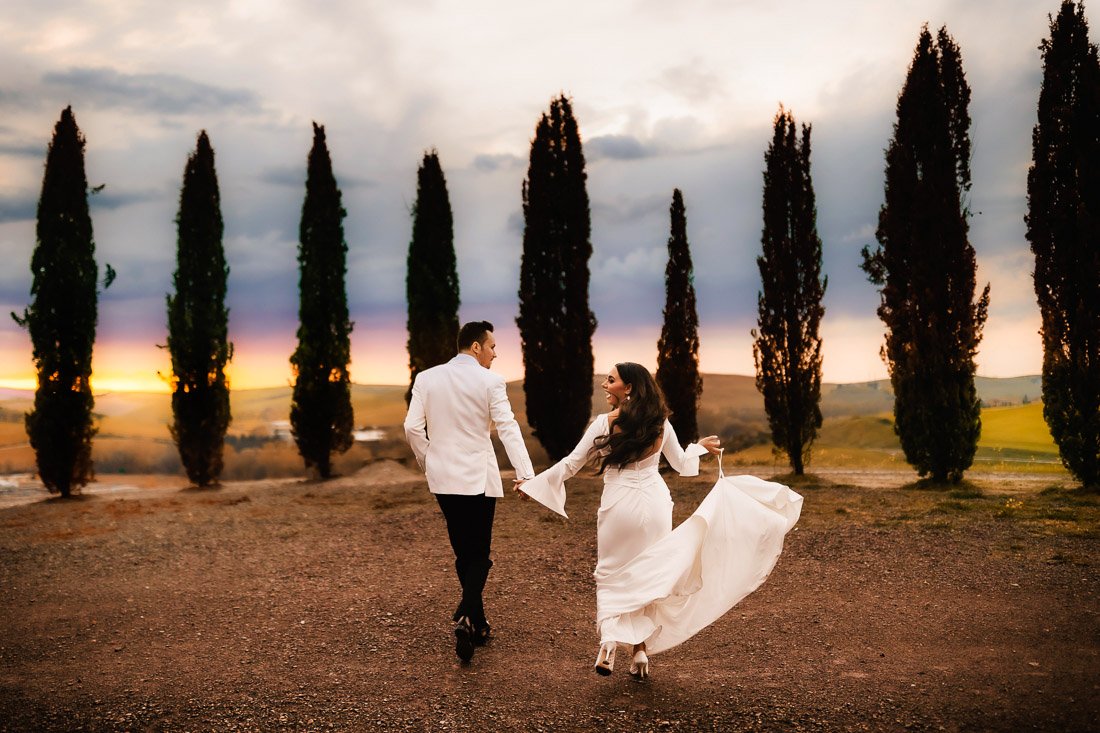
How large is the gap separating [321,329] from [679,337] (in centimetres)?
915

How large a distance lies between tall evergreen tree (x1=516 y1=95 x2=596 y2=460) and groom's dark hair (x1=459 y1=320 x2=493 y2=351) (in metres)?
13.7

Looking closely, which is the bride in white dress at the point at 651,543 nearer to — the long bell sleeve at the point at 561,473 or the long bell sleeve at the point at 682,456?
the long bell sleeve at the point at 561,473

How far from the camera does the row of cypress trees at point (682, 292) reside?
15.4m

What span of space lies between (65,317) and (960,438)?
19.2 meters

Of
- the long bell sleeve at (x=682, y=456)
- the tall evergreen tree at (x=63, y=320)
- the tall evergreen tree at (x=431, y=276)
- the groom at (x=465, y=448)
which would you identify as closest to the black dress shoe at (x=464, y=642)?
the groom at (x=465, y=448)

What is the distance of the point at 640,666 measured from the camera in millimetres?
5359

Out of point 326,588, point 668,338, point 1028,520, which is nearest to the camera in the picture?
point 326,588

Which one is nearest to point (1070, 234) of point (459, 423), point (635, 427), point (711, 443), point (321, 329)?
point (711, 443)

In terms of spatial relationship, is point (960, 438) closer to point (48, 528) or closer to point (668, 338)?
point (668, 338)

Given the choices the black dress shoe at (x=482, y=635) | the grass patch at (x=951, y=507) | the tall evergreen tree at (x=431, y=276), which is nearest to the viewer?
the black dress shoe at (x=482, y=635)

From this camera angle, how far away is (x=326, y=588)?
329 inches

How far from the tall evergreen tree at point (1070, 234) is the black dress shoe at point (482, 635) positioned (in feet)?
43.2

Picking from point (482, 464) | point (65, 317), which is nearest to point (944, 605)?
point (482, 464)

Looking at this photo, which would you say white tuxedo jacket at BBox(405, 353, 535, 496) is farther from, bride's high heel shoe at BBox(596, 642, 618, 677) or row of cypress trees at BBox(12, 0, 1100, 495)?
row of cypress trees at BBox(12, 0, 1100, 495)
